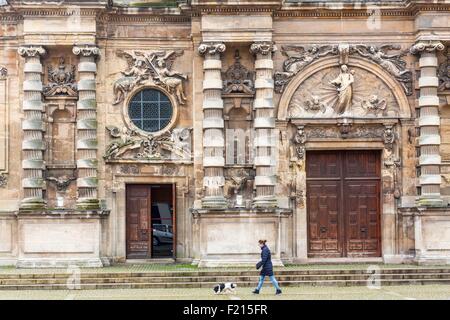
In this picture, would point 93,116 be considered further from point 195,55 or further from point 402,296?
point 402,296

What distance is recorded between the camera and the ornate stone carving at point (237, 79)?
107 feet

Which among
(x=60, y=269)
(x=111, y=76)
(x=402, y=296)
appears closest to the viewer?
(x=402, y=296)

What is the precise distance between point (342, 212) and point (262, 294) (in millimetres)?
6220

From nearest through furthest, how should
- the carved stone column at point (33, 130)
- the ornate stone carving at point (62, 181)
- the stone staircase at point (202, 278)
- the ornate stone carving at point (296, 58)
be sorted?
the stone staircase at point (202, 278) → the carved stone column at point (33, 130) → the ornate stone carving at point (62, 181) → the ornate stone carving at point (296, 58)

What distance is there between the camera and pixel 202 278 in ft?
96.2

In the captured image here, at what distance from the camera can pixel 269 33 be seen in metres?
32.1

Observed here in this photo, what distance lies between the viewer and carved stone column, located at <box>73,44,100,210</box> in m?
32.0

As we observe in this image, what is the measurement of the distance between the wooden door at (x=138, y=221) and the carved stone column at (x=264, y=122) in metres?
3.37

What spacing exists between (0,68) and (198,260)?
818 centimetres

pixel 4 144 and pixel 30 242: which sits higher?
pixel 4 144

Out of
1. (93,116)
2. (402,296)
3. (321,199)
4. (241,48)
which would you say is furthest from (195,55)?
(402,296)

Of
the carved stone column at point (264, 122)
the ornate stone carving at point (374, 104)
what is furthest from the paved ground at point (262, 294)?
the ornate stone carving at point (374, 104)

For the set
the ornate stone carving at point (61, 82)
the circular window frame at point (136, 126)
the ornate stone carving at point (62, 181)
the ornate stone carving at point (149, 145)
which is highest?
the ornate stone carving at point (61, 82)

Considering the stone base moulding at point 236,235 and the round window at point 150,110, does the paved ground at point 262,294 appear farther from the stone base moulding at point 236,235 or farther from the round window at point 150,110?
the round window at point 150,110
